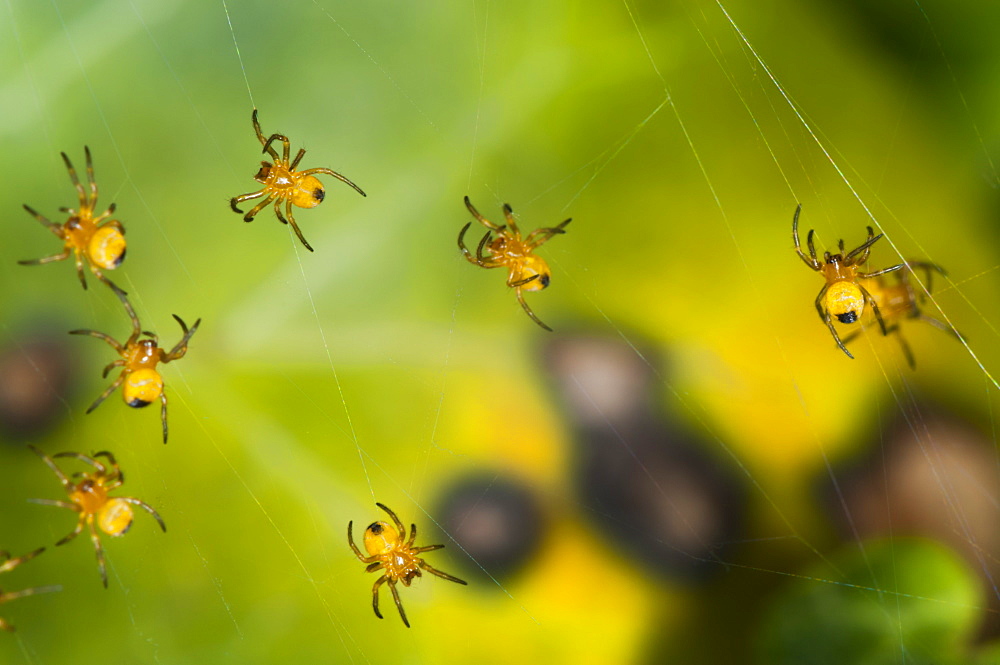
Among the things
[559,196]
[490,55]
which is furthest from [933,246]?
[490,55]

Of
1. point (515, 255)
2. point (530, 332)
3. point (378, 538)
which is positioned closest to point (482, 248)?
point (515, 255)

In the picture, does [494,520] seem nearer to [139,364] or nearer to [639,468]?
[639,468]

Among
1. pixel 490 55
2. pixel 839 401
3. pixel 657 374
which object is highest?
pixel 490 55

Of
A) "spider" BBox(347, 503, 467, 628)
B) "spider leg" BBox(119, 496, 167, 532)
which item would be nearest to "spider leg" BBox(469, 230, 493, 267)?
"spider" BBox(347, 503, 467, 628)

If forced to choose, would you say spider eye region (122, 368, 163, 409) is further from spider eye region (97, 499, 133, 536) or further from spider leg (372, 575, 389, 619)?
spider leg (372, 575, 389, 619)

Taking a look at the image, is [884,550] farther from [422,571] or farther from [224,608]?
[224,608]
